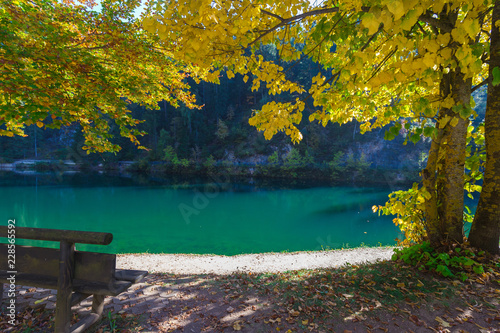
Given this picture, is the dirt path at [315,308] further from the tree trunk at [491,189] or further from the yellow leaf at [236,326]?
the tree trunk at [491,189]

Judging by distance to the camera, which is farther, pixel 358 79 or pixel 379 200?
pixel 379 200

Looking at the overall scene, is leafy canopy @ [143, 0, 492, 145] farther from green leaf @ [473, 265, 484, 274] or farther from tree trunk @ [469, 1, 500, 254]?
green leaf @ [473, 265, 484, 274]

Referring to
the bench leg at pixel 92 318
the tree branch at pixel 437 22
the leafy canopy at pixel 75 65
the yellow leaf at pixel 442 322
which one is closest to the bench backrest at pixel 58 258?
the bench leg at pixel 92 318

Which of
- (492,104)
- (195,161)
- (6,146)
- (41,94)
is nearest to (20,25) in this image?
(41,94)

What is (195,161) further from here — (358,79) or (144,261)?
(358,79)

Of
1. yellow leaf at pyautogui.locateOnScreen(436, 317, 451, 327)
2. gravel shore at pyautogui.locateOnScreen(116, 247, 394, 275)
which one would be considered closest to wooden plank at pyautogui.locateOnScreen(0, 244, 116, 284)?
yellow leaf at pyautogui.locateOnScreen(436, 317, 451, 327)

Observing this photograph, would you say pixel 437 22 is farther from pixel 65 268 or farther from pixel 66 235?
pixel 65 268

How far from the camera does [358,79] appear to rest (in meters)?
→ 2.82

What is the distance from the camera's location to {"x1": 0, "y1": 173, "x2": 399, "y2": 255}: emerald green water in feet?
36.1

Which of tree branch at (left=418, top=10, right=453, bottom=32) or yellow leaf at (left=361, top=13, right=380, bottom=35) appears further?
tree branch at (left=418, top=10, right=453, bottom=32)

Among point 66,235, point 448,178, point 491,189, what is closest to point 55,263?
point 66,235

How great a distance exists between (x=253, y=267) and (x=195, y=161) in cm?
3402

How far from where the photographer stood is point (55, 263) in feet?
7.10

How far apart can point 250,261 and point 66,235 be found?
5704 mm
